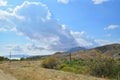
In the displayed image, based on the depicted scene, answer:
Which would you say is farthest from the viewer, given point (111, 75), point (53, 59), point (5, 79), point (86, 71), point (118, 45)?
point (118, 45)

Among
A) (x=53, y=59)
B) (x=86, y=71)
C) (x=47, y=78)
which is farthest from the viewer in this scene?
(x=53, y=59)

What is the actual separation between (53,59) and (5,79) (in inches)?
966

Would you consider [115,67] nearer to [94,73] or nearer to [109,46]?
[94,73]

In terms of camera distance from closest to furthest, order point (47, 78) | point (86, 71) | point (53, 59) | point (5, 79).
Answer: point (47, 78), point (5, 79), point (86, 71), point (53, 59)

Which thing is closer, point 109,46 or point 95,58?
point 95,58

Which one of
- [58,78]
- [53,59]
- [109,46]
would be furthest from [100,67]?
[109,46]

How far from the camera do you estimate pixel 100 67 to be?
35.5m

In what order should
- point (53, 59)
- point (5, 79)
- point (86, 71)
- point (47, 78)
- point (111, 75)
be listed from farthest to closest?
1. point (53, 59)
2. point (86, 71)
3. point (111, 75)
4. point (5, 79)
5. point (47, 78)

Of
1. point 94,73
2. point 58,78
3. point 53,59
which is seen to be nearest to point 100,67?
point 94,73

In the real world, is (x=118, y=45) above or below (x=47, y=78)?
above

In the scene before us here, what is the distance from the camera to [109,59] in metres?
35.6

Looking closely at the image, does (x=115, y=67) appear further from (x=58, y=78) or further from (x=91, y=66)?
(x=58, y=78)

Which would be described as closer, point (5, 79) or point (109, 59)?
point (5, 79)

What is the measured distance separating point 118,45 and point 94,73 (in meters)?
123
